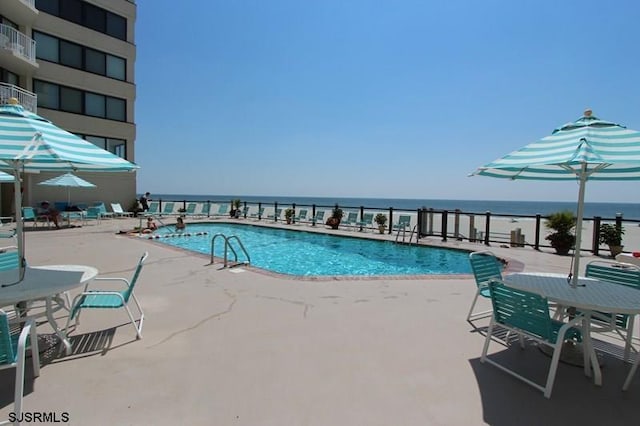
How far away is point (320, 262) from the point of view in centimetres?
1014

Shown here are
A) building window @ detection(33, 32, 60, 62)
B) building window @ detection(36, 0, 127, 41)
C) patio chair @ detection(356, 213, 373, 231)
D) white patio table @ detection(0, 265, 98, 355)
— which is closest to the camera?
white patio table @ detection(0, 265, 98, 355)

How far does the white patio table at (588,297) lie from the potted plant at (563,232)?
706 centimetres

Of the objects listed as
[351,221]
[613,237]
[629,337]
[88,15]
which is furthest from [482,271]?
[88,15]

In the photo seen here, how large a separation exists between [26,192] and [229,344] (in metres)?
18.3

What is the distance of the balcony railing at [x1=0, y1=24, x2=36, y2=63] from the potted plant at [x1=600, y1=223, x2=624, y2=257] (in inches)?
844

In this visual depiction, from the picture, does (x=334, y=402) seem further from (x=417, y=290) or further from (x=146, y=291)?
(x=146, y=291)

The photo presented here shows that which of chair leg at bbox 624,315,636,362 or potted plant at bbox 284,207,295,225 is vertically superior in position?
potted plant at bbox 284,207,295,225

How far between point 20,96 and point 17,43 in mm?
2203

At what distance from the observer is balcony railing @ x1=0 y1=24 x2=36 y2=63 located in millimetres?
14422

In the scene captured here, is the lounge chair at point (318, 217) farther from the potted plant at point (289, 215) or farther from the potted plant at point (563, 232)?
the potted plant at point (563, 232)

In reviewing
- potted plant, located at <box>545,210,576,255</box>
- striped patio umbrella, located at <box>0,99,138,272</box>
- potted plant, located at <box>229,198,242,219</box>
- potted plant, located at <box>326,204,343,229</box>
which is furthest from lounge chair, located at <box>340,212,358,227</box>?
striped patio umbrella, located at <box>0,99,138,272</box>

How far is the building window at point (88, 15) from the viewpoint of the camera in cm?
1736

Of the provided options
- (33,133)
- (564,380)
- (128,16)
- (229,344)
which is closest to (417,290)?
(564,380)

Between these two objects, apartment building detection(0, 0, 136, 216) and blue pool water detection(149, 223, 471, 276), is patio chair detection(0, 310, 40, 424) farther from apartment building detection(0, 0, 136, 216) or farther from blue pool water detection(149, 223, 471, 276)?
apartment building detection(0, 0, 136, 216)
